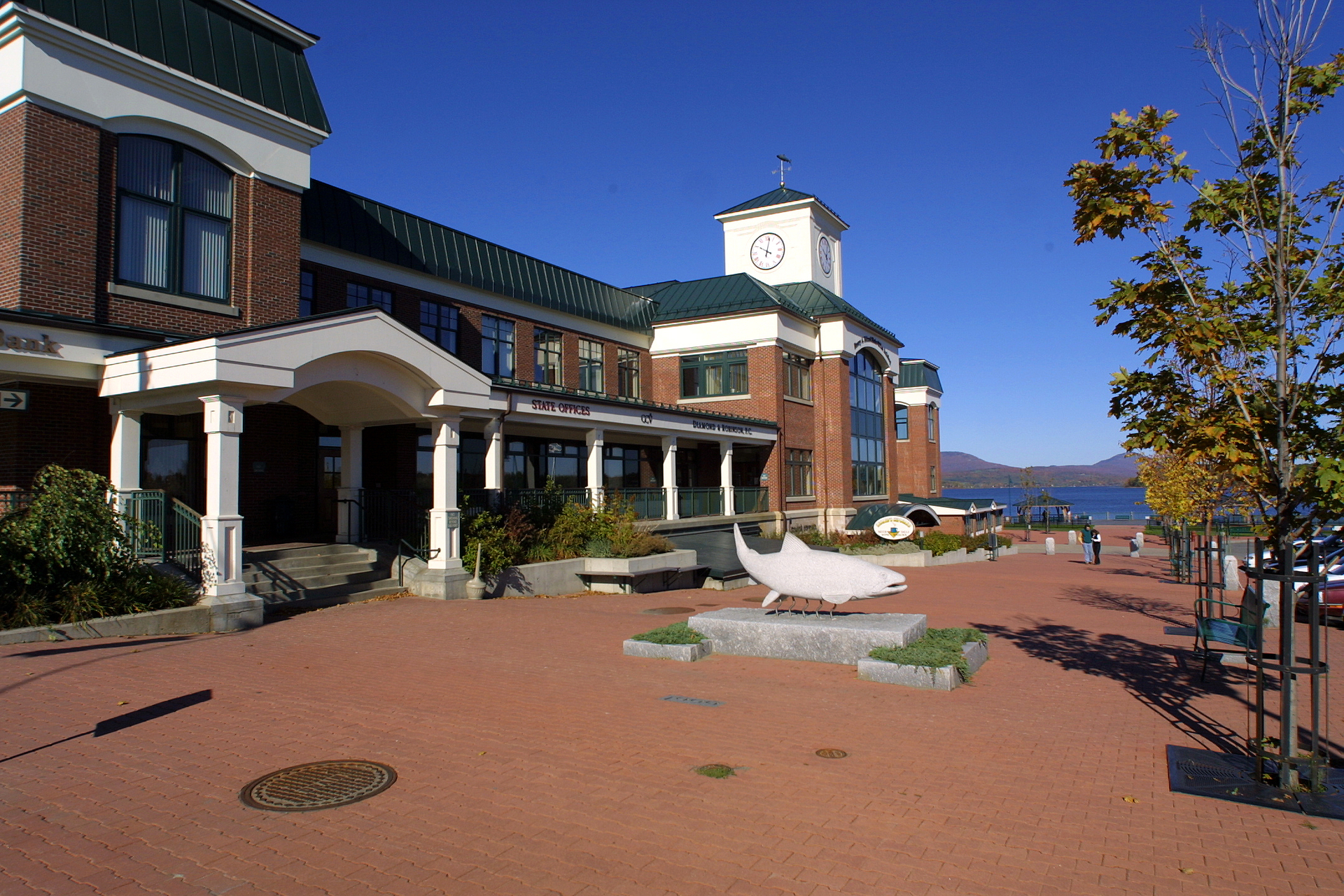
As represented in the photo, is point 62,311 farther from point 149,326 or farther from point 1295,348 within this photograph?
point 1295,348

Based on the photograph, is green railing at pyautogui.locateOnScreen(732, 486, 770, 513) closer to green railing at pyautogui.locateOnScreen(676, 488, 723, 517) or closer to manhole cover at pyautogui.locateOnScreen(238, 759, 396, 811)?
green railing at pyautogui.locateOnScreen(676, 488, 723, 517)

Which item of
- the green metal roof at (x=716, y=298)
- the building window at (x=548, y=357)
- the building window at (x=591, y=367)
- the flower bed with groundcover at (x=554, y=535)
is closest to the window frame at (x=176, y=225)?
the flower bed with groundcover at (x=554, y=535)

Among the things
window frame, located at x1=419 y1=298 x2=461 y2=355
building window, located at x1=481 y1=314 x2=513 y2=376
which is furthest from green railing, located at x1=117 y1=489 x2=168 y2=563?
building window, located at x1=481 y1=314 x2=513 y2=376

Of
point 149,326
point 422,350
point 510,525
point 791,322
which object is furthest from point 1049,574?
point 149,326

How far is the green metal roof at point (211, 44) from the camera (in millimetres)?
13992

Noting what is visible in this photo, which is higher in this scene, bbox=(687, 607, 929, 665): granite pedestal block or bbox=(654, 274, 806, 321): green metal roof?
Answer: bbox=(654, 274, 806, 321): green metal roof

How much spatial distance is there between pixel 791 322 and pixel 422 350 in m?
20.2

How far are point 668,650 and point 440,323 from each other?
16.2 m

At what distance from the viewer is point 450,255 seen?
24.6m

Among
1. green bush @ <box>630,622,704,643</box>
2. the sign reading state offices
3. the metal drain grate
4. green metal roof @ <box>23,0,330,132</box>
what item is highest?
green metal roof @ <box>23,0,330,132</box>

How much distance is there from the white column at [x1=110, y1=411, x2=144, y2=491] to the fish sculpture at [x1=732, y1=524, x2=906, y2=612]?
396 inches

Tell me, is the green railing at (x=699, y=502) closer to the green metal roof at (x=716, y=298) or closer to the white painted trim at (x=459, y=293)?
the white painted trim at (x=459, y=293)

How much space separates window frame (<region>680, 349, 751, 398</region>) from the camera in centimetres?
3238

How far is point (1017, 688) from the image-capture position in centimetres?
947
